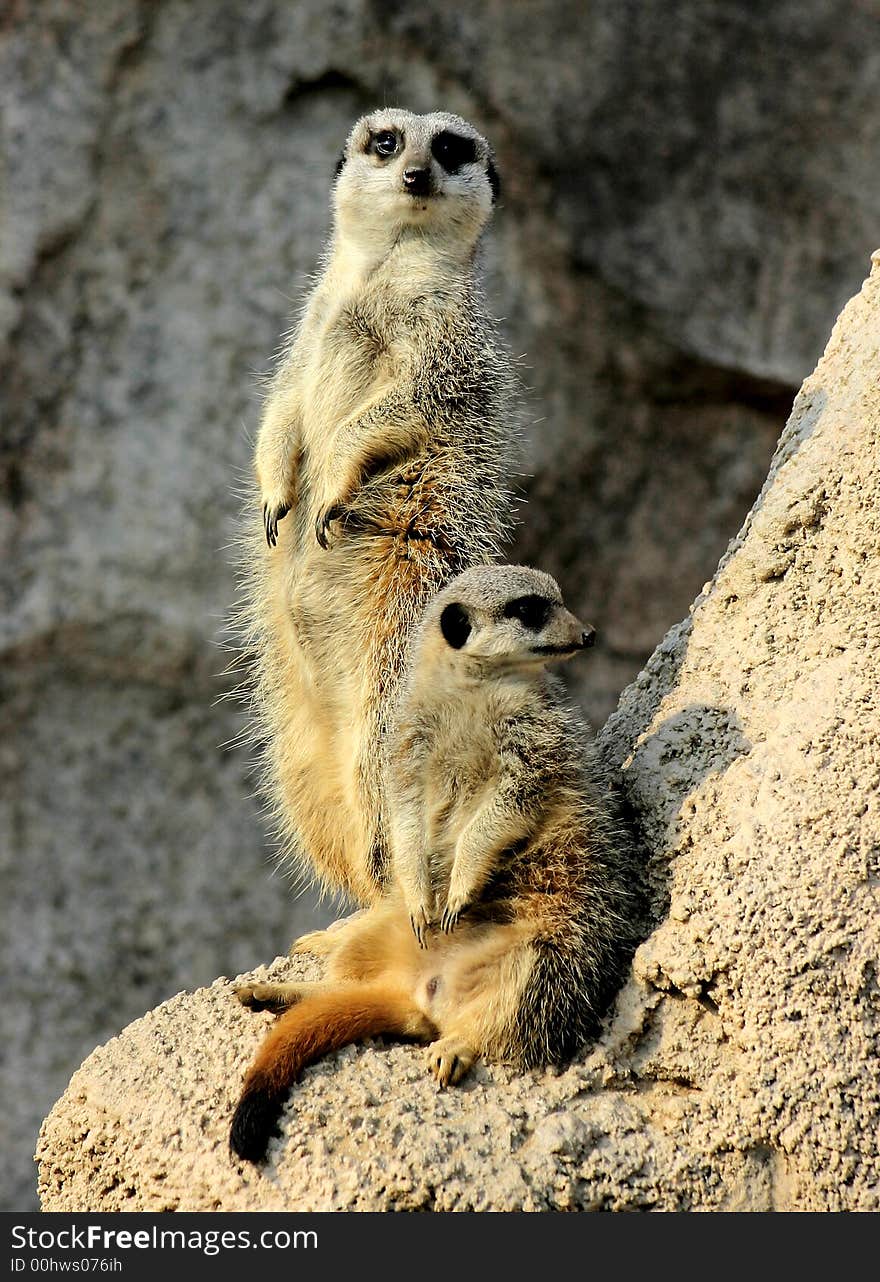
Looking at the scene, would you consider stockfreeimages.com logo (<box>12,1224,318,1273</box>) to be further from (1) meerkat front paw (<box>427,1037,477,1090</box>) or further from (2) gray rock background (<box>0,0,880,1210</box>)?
(2) gray rock background (<box>0,0,880,1210</box>)

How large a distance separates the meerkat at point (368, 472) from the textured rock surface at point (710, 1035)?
0.45 meters

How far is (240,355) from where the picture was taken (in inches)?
176

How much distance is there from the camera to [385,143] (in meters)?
2.90

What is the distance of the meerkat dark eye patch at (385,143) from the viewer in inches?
114

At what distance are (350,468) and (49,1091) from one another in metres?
2.53

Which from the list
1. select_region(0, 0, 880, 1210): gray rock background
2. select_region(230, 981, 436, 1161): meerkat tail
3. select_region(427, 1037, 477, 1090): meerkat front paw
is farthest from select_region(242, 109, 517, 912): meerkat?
select_region(0, 0, 880, 1210): gray rock background

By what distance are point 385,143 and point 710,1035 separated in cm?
168

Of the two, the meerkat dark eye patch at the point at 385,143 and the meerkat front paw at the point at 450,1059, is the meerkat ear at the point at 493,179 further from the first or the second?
the meerkat front paw at the point at 450,1059

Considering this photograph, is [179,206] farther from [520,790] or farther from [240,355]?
[520,790]

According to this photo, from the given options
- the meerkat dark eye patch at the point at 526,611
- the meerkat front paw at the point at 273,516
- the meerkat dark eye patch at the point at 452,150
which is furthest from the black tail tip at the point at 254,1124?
the meerkat dark eye patch at the point at 452,150

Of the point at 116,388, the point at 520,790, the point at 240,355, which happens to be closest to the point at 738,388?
the point at 240,355

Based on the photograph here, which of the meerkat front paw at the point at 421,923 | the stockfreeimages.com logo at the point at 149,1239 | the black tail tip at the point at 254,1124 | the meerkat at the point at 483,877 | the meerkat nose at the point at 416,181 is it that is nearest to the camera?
the stockfreeimages.com logo at the point at 149,1239

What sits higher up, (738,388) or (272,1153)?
(738,388)

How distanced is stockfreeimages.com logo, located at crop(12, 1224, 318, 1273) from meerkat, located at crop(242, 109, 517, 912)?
0.69 metres
